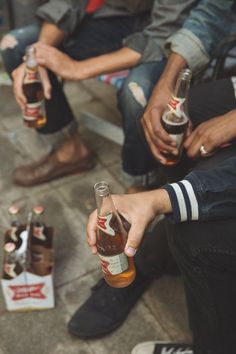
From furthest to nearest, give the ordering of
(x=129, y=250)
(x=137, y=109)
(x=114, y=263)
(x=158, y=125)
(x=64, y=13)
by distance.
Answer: (x=64, y=13)
(x=137, y=109)
(x=158, y=125)
(x=114, y=263)
(x=129, y=250)

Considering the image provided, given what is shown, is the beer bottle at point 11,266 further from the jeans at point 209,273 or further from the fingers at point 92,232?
Result: the jeans at point 209,273

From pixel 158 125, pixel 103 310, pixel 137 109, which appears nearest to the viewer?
pixel 158 125

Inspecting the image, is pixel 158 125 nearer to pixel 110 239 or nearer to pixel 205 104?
pixel 205 104

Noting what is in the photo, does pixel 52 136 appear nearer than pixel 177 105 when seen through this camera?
No

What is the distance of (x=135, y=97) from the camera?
181cm

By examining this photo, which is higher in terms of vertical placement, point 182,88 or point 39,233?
point 182,88

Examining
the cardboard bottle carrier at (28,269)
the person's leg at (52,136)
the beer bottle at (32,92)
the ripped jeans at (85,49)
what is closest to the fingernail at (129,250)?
the cardboard bottle carrier at (28,269)

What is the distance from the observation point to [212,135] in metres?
1.42

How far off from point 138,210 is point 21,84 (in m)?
1.05

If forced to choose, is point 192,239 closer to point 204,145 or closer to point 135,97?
point 204,145

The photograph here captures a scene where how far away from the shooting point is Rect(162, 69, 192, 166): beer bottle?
1.50m

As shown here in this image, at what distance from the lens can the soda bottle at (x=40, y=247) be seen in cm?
165

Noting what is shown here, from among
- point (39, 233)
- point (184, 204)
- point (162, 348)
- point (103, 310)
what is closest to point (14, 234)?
point (39, 233)

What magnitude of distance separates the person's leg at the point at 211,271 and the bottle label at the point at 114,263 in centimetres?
14
